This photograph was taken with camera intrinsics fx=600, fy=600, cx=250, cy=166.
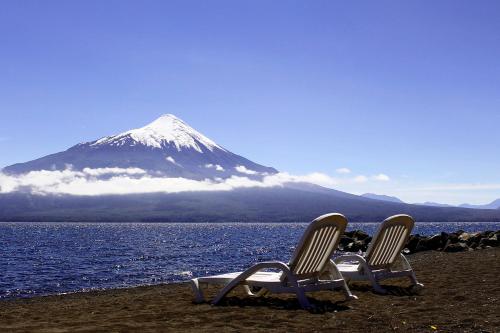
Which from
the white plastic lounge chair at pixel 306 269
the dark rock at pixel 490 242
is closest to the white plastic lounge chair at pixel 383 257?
the white plastic lounge chair at pixel 306 269

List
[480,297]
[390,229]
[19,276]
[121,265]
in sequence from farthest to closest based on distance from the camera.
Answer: [121,265], [19,276], [390,229], [480,297]

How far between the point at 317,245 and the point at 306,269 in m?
0.41

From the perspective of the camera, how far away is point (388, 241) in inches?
394

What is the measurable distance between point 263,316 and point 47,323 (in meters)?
2.69

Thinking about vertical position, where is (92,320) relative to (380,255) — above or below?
below

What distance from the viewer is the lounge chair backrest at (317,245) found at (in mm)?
8055

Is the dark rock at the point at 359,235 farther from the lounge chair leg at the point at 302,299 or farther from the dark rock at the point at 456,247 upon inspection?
the lounge chair leg at the point at 302,299

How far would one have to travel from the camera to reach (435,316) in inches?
288

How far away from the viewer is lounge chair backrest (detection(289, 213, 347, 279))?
8055 mm

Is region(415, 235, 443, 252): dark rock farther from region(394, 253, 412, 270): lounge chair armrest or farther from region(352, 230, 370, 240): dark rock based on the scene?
region(394, 253, 412, 270): lounge chair armrest

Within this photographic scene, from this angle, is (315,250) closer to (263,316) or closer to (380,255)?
(263,316)

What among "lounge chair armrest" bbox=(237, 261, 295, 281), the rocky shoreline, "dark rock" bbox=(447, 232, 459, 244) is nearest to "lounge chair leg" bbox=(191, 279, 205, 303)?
"lounge chair armrest" bbox=(237, 261, 295, 281)

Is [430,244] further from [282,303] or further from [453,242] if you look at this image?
[282,303]

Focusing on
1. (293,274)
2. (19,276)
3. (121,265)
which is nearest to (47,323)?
(293,274)
